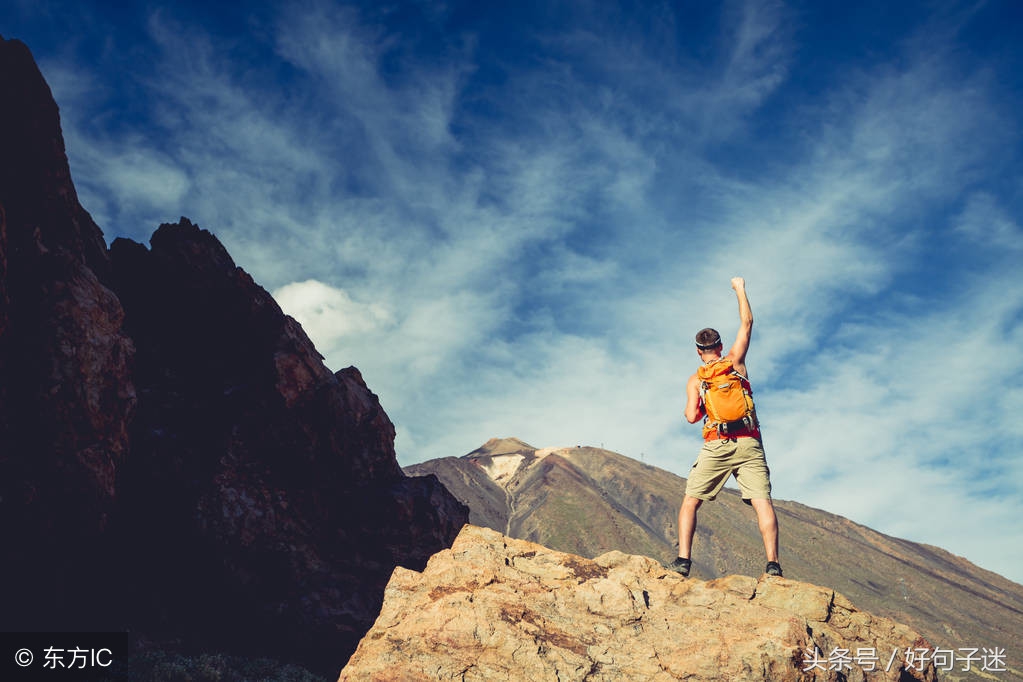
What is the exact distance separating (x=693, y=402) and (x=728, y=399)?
541 millimetres

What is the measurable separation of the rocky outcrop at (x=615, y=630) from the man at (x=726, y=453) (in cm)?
71

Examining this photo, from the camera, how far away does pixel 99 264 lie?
1539 centimetres

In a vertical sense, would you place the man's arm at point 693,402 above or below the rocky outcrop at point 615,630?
above

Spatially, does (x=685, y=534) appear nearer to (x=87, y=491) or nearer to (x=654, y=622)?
(x=654, y=622)

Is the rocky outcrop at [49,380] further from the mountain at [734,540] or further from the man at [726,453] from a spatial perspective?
the mountain at [734,540]

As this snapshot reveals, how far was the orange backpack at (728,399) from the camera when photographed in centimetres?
848

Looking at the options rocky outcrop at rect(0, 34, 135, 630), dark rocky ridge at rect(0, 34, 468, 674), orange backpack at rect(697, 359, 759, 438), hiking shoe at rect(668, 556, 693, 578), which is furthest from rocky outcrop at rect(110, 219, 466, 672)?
orange backpack at rect(697, 359, 759, 438)

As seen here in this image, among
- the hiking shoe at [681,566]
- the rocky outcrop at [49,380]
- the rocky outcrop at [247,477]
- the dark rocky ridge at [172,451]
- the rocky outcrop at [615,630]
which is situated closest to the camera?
the rocky outcrop at [615,630]

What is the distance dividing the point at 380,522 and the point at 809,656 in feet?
43.6

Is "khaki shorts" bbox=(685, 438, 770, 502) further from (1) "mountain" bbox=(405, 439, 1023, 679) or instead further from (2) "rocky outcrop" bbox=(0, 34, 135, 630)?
(1) "mountain" bbox=(405, 439, 1023, 679)

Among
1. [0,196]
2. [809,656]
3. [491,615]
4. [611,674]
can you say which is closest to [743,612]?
[809,656]

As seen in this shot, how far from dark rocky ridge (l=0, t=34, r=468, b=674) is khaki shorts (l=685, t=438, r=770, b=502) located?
36.5 feet

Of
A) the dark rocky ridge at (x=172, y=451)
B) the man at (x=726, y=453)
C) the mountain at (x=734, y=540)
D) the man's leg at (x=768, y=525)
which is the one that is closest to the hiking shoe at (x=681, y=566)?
the man at (x=726, y=453)

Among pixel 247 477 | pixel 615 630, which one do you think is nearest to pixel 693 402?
pixel 615 630
